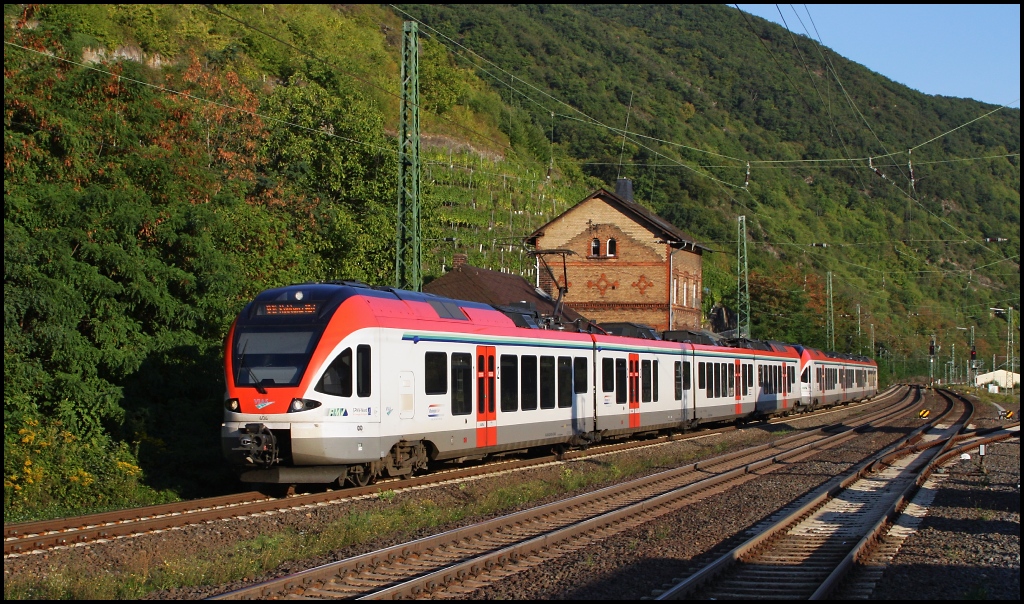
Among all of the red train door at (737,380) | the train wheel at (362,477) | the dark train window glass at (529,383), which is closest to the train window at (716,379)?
the red train door at (737,380)

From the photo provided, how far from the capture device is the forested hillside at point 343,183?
15.9 metres

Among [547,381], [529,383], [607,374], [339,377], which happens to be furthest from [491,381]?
[607,374]

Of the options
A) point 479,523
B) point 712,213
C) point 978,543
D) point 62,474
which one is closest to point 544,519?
point 479,523

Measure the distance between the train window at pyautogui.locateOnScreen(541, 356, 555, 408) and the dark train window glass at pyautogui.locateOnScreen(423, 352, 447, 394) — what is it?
3685 millimetres

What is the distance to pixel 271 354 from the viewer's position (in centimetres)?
1420

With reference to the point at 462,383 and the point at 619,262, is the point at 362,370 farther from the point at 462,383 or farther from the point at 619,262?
the point at 619,262

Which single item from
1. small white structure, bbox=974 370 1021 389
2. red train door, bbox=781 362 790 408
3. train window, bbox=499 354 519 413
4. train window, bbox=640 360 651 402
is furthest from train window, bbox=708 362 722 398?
small white structure, bbox=974 370 1021 389

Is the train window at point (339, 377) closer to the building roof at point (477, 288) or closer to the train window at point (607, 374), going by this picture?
the train window at point (607, 374)

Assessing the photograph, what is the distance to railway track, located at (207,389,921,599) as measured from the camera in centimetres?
880

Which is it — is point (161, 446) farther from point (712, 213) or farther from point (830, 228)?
point (830, 228)

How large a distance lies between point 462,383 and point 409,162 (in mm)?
6929

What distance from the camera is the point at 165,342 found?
17172mm

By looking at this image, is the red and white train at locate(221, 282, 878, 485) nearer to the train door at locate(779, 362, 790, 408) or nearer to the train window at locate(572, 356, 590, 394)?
the train window at locate(572, 356, 590, 394)

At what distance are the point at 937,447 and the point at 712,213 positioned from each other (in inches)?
3572
